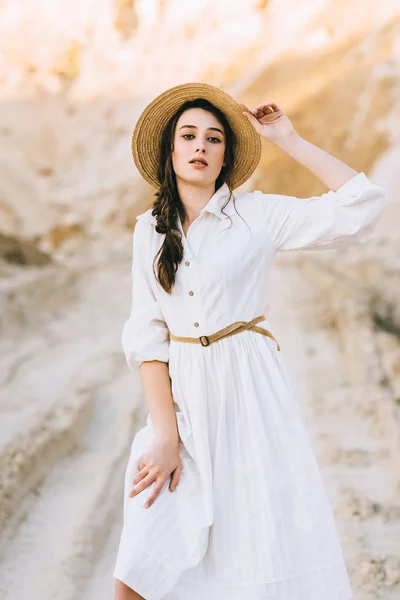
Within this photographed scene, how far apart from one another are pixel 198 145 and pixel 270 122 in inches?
8.4

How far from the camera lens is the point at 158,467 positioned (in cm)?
175

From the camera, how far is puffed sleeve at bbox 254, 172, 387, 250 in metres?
1.80

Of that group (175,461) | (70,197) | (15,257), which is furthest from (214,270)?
(70,197)

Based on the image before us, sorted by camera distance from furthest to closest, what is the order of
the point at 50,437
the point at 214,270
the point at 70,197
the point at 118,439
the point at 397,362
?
the point at 70,197 → the point at 397,362 → the point at 118,439 → the point at 50,437 → the point at 214,270

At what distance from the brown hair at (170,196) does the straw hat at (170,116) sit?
0.05 ft

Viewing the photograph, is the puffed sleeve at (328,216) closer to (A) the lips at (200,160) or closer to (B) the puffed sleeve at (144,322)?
(A) the lips at (200,160)

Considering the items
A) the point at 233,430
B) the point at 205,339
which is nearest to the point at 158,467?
the point at 233,430

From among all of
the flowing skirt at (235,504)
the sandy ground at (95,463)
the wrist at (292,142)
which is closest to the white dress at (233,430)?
the flowing skirt at (235,504)

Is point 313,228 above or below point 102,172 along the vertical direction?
below

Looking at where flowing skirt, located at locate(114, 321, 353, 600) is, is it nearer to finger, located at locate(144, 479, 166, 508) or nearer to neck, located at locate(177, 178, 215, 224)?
finger, located at locate(144, 479, 166, 508)

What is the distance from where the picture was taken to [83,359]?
658 centimetres

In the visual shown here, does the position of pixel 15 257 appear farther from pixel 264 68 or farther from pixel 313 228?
pixel 264 68

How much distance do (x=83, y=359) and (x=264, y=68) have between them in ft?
55.1

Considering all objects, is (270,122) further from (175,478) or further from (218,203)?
(175,478)
